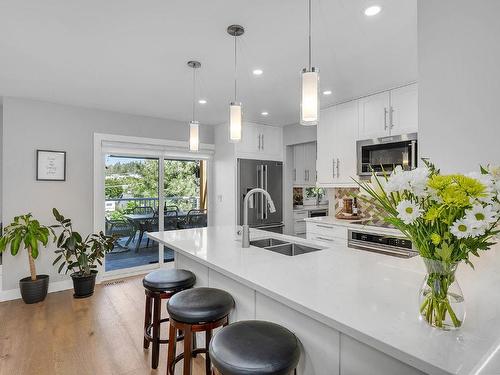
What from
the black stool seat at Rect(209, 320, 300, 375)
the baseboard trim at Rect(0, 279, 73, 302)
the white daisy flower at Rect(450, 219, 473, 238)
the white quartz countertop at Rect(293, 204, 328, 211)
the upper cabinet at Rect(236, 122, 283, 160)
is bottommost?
the baseboard trim at Rect(0, 279, 73, 302)

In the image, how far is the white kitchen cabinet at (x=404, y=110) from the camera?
3.18m

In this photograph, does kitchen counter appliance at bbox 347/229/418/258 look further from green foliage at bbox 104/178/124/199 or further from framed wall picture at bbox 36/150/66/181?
framed wall picture at bbox 36/150/66/181

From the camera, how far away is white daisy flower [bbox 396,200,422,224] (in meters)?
0.85

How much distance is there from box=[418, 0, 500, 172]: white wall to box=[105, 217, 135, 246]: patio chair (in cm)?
424

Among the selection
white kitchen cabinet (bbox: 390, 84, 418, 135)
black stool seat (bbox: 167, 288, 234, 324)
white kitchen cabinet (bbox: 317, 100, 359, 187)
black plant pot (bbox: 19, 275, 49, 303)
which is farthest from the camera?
white kitchen cabinet (bbox: 317, 100, 359, 187)

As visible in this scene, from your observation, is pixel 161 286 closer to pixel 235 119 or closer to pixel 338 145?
pixel 235 119

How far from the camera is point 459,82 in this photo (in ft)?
4.76

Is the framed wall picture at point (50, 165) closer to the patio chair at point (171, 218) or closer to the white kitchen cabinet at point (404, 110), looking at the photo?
the patio chair at point (171, 218)

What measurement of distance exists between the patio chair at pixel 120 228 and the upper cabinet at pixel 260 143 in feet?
6.90

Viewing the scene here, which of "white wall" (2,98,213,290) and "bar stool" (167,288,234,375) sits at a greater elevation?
"white wall" (2,98,213,290)

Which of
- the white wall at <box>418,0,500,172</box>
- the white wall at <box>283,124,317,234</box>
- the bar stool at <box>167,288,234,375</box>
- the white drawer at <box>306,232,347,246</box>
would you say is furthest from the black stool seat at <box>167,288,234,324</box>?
the white wall at <box>283,124,317,234</box>

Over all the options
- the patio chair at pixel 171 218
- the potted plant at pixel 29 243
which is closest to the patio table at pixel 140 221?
the patio chair at pixel 171 218

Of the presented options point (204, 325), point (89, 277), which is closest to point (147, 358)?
point (204, 325)

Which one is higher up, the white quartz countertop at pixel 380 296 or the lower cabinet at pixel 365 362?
the white quartz countertop at pixel 380 296
